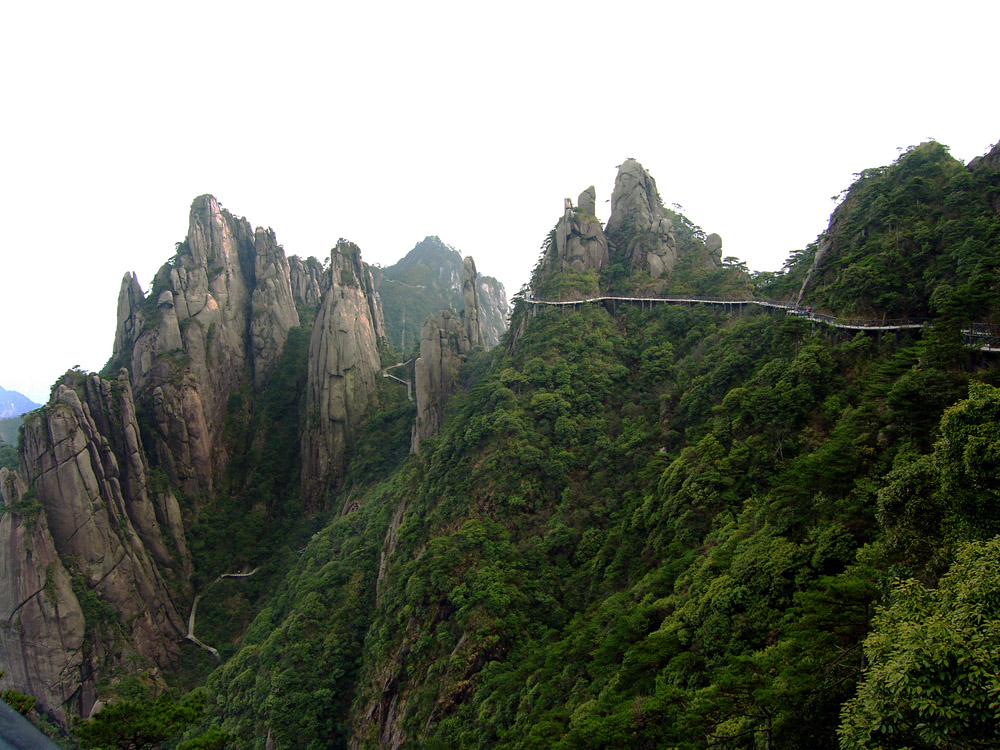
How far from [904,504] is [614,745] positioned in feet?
29.9

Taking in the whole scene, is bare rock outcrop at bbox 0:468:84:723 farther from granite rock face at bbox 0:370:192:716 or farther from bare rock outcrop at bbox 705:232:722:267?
bare rock outcrop at bbox 705:232:722:267

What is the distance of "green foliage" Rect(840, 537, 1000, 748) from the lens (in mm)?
7891

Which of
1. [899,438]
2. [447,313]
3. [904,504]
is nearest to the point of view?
[904,504]

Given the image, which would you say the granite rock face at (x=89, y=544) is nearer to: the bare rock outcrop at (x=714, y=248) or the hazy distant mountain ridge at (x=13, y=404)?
the bare rock outcrop at (x=714, y=248)

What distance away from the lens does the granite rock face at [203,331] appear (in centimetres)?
5791

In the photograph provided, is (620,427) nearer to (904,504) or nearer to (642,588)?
(642,588)

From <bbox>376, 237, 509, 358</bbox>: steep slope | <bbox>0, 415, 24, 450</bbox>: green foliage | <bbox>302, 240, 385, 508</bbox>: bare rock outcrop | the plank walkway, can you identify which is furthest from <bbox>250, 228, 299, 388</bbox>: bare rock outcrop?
<bbox>0, 415, 24, 450</bbox>: green foliage

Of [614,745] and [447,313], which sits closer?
[614,745]

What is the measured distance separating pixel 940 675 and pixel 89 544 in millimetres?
53621

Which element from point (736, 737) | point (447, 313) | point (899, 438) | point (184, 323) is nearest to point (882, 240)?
point (899, 438)

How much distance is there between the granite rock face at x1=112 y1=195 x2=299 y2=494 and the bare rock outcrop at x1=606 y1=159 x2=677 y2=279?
134 feet

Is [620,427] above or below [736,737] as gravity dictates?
above

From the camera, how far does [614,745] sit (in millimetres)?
15172

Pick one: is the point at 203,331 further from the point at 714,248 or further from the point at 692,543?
the point at 692,543
